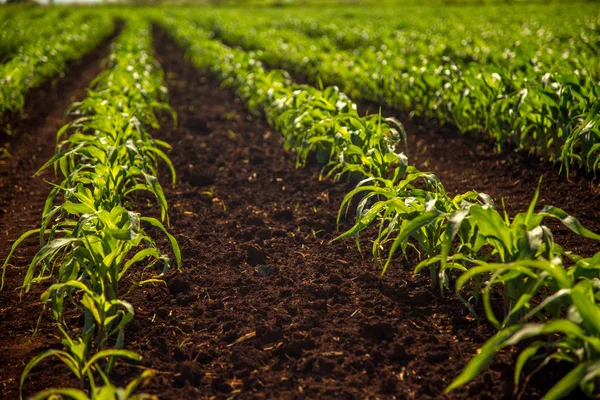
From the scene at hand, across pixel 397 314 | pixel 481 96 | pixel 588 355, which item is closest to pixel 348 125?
pixel 481 96

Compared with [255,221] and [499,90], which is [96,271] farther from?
[499,90]

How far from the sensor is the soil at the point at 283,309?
237cm

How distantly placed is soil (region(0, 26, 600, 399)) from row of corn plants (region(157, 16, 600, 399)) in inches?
7.0

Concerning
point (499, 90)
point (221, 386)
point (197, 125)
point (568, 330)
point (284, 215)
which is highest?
point (499, 90)

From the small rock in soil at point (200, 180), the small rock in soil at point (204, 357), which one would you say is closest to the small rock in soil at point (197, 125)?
the small rock in soil at point (200, 180)

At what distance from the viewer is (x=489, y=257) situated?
266 centimetres

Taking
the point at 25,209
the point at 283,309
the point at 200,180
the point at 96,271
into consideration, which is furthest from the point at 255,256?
the point at 25,209

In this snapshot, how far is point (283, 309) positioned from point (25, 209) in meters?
2.83

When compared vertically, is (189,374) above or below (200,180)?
below

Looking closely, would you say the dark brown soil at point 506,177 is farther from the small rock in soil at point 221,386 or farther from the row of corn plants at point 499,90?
the small rock in soil at point 221,386

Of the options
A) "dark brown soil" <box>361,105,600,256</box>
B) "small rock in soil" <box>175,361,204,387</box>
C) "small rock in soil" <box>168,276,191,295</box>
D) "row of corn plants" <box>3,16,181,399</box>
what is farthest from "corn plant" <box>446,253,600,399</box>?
"small rock in soil" <box>168,276,191,295</box>

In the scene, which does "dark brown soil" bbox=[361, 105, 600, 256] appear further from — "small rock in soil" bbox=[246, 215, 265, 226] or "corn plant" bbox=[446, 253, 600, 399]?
"corn plant" bbox=[446, 253, 600, 399]

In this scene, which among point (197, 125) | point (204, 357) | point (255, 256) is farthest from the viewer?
point (197, 125)

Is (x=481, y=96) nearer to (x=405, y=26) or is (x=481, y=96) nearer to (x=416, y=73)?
(x=416, y=73)
